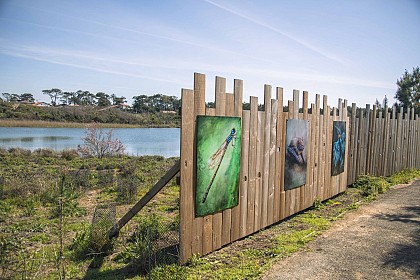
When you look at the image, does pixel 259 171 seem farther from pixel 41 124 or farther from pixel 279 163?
pixel 41 124

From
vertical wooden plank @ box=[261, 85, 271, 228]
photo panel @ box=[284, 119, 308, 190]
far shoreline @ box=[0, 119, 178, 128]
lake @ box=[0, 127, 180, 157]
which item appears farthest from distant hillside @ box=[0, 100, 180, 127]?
vertical wooden plank @ box=[261, 85, 271, 228]

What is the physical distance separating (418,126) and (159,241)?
1206 centimetres

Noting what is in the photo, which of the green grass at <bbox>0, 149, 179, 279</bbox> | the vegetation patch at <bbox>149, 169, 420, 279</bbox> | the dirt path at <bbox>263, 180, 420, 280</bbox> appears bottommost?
the green grass at <bbox>0, 149, 179, 279</bbox>

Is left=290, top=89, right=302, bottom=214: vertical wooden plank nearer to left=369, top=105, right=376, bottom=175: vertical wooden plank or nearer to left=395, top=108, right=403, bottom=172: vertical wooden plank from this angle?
left=369, top=105, right=376, bottom=175: vertical wooden plank

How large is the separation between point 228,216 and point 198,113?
5.46 ft

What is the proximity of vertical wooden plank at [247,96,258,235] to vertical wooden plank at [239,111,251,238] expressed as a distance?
87 millimetres

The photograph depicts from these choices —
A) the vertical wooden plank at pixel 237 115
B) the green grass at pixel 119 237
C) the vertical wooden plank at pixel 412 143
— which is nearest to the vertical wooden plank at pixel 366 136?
the green grass at pixel 119 237

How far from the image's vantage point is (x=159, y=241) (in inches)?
181

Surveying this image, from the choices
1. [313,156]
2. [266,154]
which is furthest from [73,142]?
[266,154]

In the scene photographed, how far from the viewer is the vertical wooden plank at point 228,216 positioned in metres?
4.59

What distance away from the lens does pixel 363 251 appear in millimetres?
4531

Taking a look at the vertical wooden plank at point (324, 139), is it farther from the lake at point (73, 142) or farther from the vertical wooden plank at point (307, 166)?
the lake at point (73, 142)

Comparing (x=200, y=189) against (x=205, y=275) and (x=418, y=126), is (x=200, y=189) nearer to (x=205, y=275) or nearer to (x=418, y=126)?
(x=205, y=275)

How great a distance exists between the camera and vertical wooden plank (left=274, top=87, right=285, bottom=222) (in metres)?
5.79
